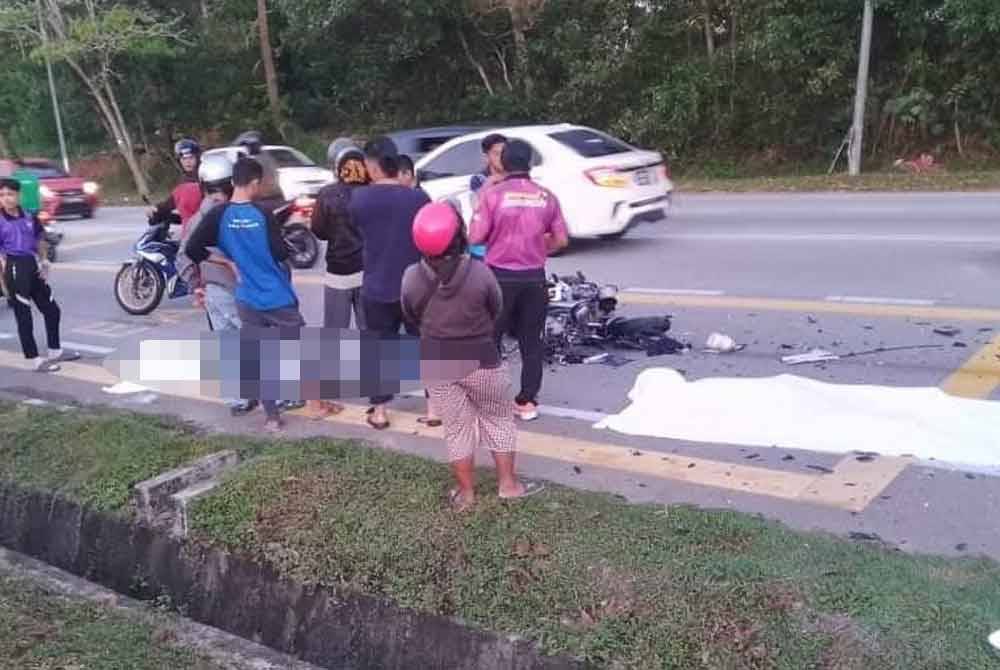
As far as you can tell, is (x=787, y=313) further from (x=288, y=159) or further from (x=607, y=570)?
(x=288, y=159)

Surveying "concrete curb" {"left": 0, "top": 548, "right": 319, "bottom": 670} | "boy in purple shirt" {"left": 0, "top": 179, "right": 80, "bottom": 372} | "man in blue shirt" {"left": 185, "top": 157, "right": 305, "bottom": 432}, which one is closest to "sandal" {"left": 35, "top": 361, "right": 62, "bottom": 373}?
"boy in purple shirt" {"left": 0, "top": 179, "right": 80, "bottom": 372}

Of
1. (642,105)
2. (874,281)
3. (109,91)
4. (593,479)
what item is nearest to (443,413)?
(593,479)

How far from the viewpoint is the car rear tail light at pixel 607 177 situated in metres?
12.1

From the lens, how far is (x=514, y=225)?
5.73 m

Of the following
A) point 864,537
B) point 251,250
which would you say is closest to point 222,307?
point 251,250

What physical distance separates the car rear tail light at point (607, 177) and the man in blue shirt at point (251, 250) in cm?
645

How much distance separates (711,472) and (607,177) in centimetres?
747

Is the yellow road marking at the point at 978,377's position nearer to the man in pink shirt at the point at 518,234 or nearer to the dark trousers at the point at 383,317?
the man in pink shirt at the point at 518,234

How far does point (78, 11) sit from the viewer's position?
33062mm

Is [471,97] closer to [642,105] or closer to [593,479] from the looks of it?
[642,105]

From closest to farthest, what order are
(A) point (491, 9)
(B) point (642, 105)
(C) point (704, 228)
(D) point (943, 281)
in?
(D) point (943, 281) < (C) point (704, 228) < (B) point (642, 105) < (A) point (491, 9)

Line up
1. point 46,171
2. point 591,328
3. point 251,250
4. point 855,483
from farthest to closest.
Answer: point 46,171, point 591,328, point 251,250, point 855,483

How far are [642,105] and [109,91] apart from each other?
17981mm

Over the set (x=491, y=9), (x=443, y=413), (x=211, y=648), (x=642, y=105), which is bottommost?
(x=211, y=648)
